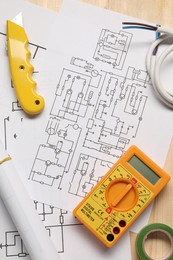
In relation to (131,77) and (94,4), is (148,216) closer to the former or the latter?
(131,77)

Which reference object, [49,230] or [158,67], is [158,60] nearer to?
[158,67]

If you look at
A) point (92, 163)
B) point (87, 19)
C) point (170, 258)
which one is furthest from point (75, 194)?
point (87, 19)

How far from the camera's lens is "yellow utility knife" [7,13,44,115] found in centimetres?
77

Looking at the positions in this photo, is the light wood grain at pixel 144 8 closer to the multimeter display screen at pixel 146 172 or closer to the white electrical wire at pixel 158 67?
the white electrical wire at pixel 158 67

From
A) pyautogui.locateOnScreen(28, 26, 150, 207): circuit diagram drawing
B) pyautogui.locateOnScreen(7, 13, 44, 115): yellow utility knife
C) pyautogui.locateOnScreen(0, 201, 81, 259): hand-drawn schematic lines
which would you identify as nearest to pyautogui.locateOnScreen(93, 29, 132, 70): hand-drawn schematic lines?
pyautogui.locateOnScreen(28, 26, 150, 207): circuit diagram drawing

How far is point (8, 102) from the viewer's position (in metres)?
0.79

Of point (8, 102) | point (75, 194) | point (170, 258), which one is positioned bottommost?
point (170, 258)

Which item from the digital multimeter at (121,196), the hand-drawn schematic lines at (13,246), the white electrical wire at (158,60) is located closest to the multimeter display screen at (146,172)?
the digital multimeter at (121,196)

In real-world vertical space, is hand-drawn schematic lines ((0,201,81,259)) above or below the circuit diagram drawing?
below

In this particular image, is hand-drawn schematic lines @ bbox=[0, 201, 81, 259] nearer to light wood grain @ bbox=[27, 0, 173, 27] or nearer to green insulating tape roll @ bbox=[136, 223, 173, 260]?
green insulating tape roll @ bbox=[136, 223, 173, 260]

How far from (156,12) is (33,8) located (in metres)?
0.21

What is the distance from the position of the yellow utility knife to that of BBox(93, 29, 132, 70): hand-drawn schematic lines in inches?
4.6

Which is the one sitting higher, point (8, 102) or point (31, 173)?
point (8, 102)

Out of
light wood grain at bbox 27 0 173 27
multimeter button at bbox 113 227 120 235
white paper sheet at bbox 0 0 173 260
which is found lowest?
multimeter button at bbox 113 227 120 235
